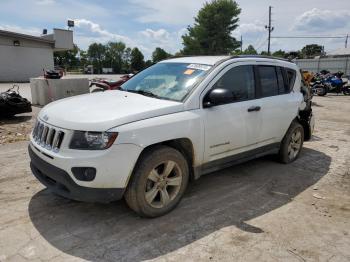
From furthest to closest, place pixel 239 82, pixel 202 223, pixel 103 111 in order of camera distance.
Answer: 1. pixel 239 82
2. pixel 202 223
3. pixel 103 111

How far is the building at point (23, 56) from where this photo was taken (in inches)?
997

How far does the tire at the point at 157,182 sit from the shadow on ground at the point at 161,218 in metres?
0.16

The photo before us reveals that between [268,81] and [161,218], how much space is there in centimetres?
274

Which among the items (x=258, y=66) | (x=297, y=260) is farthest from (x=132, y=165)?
(x=258, y=66)

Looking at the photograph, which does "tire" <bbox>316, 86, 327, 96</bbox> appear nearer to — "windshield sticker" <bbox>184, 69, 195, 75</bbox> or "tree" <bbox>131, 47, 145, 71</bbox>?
"windshield sticker" <bbox>184, 69, 195, 75</bbox>

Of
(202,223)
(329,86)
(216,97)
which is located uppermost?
(216,97)

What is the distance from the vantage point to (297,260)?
9.93ft

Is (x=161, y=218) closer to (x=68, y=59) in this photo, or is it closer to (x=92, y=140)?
(x=92, y=140)

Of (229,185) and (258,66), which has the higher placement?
(258,66)

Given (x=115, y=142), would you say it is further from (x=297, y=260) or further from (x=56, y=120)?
(x=297, y=260)

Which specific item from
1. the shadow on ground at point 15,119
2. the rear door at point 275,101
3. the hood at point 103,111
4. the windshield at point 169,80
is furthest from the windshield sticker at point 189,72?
the shadow on ground at point 15,119

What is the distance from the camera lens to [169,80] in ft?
14.2

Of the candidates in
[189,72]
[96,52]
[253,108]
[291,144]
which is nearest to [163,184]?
[189,72]

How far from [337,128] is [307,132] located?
3487 millimetres
